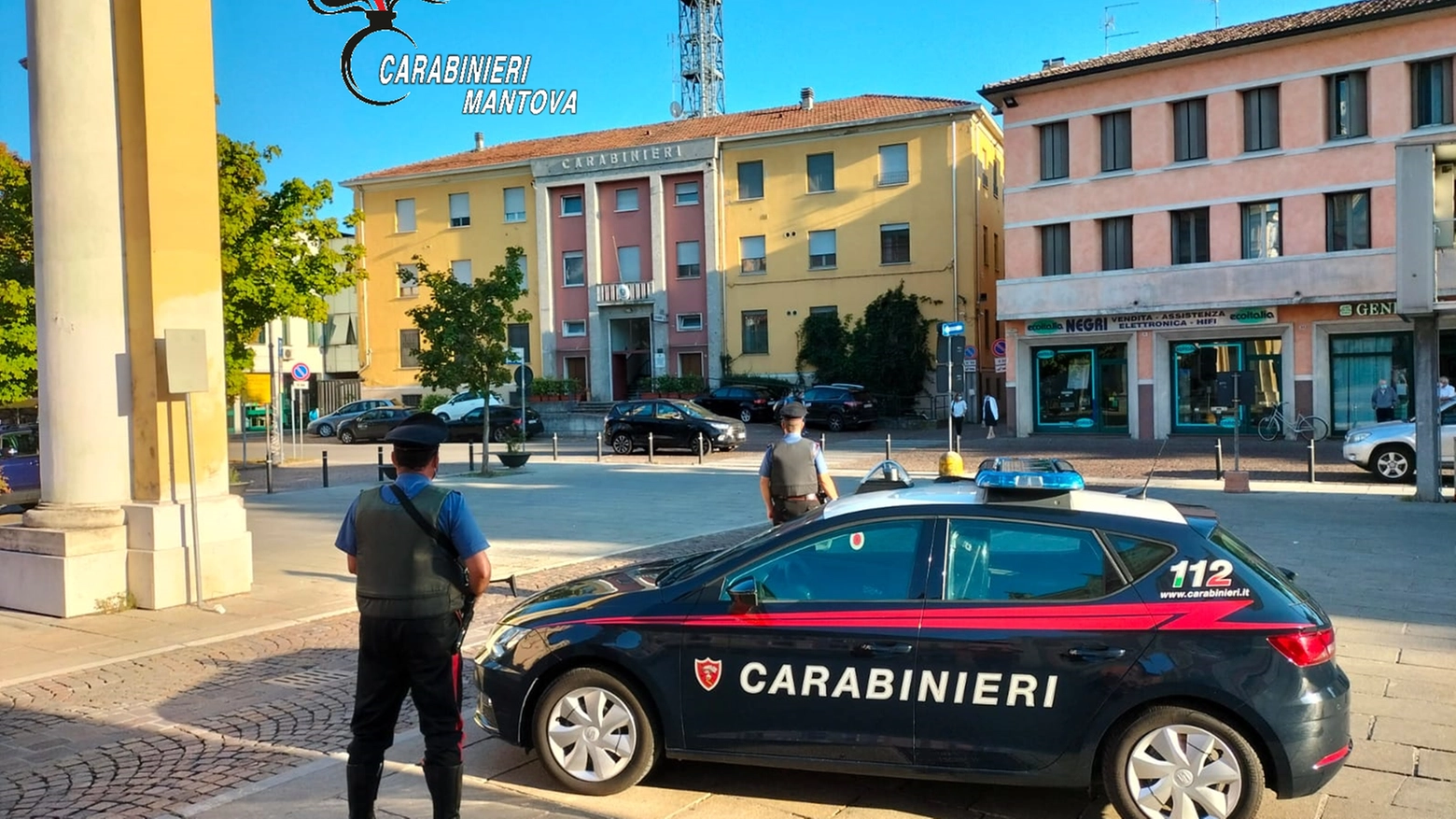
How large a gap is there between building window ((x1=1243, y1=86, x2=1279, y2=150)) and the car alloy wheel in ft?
44.2

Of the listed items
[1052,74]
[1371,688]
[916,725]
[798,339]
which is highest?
[1052,74]

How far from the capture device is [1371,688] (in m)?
6.43

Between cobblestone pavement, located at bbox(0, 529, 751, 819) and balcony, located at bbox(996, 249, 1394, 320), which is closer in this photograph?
cobblestone pavement, located at bbox(0, 529, 751, 819)

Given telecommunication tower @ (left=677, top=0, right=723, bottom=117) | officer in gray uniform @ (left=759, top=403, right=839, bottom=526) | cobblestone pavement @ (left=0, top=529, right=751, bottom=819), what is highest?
telecommunication tower @ (left=677, top=0, right=723, bottom=117)

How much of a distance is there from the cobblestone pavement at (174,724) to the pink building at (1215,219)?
26.8 metres

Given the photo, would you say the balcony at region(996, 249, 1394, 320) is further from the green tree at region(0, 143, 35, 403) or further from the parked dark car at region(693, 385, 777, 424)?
the green tree at region(0, 143, 35, 403)

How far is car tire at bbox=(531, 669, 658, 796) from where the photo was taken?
4.77 metres

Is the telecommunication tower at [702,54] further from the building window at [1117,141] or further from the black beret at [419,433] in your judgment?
the black beret at [419,433]

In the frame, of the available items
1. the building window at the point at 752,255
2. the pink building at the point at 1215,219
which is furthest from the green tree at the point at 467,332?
the building window at the point at 752,255

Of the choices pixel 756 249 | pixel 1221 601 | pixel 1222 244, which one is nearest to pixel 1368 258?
pixel 1222 244

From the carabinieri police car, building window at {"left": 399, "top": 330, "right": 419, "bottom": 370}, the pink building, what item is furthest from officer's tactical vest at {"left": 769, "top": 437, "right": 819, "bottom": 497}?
building window at {"left": 399, "top": 330, "right": 419, "bottom": 370}

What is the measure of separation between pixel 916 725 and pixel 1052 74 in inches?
1217

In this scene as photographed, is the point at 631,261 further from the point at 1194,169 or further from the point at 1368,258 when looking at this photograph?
the point at 1368,258

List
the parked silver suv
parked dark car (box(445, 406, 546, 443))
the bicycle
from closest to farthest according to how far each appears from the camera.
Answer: the parked silver suv, the bicycle, parked dark car (box(445, 406, 546, 443))
